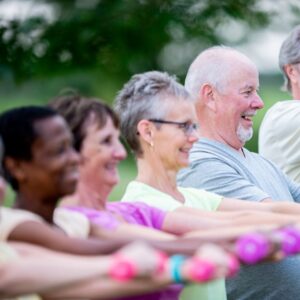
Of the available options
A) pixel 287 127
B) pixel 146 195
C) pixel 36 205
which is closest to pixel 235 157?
pixel 287 127

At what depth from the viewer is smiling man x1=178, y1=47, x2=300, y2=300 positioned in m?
6.33

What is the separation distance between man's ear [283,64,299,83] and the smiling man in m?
0.61

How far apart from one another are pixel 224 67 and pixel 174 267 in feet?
10.9

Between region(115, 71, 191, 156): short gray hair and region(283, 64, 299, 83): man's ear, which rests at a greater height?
region(283, 64, 299, 83): man's ear

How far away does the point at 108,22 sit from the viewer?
52.3ft

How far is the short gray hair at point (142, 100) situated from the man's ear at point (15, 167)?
126cm

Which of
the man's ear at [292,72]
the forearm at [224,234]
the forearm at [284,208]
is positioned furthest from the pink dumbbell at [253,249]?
the man's ear at [292,72]

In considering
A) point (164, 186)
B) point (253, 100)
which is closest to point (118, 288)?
point (164, 186)

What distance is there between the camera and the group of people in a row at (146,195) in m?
3.73

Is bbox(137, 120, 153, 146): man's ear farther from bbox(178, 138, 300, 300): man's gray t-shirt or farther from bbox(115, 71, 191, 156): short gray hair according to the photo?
bbox(178, 138, 300, 300): man's gray t-shirt

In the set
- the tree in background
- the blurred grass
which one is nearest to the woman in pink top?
the blurred grass

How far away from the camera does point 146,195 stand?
5336mm

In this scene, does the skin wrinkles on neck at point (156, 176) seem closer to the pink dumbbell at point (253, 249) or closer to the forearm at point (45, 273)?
the pink dumbbell at point (253, 249)

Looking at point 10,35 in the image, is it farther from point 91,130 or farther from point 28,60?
point 91,130
